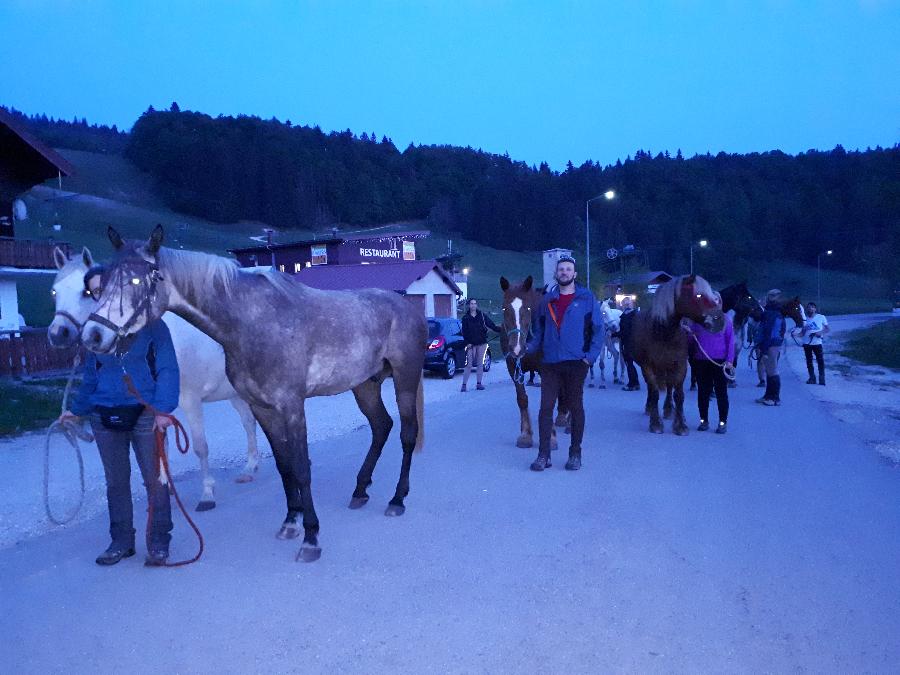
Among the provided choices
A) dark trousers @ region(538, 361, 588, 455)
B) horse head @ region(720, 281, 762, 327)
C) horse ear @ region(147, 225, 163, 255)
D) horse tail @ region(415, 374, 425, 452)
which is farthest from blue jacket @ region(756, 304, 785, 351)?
horse ear @ region(147, 225, 163, 255)

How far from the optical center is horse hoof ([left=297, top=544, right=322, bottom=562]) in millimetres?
4121

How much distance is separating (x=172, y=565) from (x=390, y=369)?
2.26m

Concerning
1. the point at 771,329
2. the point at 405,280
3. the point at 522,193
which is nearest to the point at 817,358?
the point at 771,329

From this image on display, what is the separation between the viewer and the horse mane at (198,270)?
3.88 m

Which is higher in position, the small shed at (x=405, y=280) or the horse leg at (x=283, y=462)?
the small shed at (x=405, y=280)

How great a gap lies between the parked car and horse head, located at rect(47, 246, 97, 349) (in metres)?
10.4

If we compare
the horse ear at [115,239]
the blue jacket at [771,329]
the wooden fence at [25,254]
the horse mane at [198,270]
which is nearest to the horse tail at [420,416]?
the horse mane at [198,270]

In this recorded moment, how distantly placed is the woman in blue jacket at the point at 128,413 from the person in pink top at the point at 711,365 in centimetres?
654

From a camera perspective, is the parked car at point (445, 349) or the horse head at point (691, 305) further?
the parked car at point (445, 349)

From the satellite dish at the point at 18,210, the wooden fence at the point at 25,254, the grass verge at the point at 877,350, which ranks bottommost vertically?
the grass verge at the point at 877,350

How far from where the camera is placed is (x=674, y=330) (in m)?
8.00

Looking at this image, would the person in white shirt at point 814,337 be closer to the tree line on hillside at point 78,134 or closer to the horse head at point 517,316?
the horse head at point 517,316

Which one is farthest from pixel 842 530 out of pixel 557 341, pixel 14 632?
pixel 14 632

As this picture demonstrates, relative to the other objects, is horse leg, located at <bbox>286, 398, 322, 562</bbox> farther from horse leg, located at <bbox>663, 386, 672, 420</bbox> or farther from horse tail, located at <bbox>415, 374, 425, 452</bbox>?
horse leg, located at <bbox>663, 386, 672, 420</bbox>
